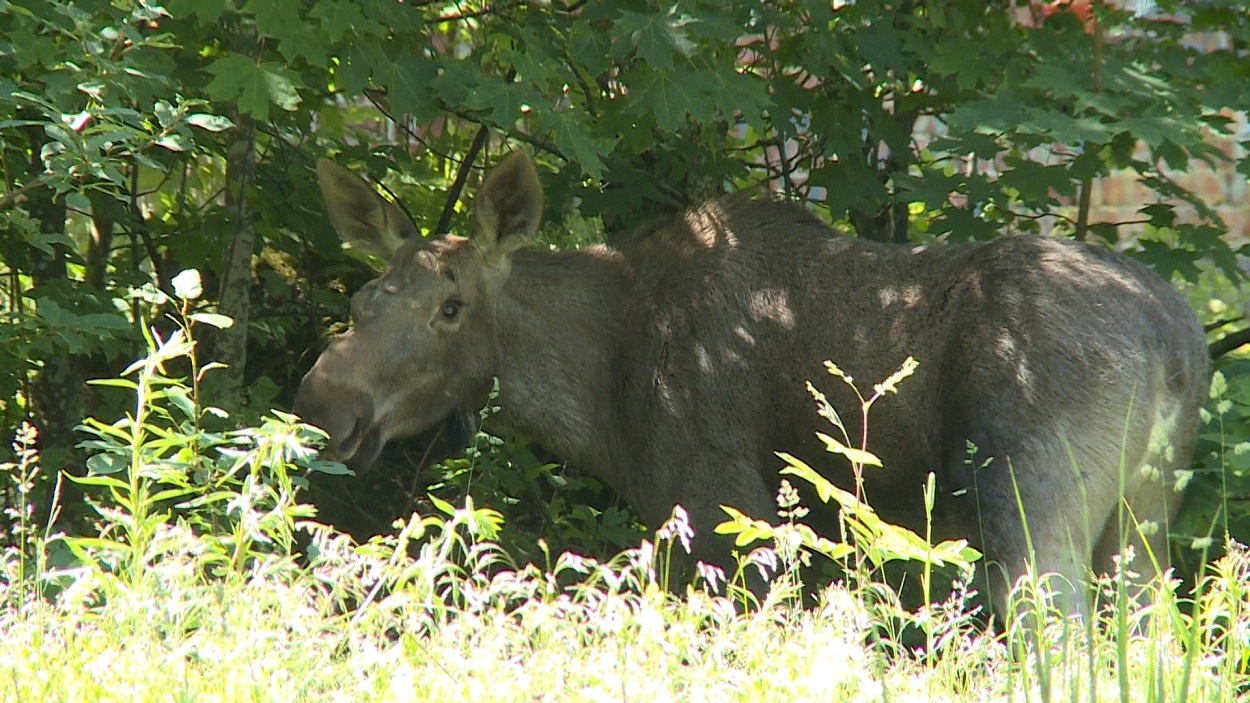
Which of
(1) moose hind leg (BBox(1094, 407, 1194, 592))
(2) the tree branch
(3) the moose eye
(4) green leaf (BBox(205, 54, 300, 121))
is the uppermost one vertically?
(4) green leaf (BBox(205, 54, 300, 121))

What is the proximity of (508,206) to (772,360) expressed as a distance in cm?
145

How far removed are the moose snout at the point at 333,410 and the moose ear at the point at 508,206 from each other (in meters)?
1.02

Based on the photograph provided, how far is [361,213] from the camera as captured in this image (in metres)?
6.41

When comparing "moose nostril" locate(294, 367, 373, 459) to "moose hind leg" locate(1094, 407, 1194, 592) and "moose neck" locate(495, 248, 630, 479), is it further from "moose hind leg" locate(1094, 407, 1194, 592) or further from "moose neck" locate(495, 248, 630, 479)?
"moose hind leg" locate(1094, 407, 1194, 592)

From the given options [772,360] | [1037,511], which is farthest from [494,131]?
[1037,511]

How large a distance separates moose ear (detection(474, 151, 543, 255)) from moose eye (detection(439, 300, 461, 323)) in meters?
0.32

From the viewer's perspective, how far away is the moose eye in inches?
237

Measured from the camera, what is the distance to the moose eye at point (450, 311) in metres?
6.02

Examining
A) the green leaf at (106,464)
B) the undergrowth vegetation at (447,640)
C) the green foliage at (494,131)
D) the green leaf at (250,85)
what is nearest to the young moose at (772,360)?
the green foliage at (494,131)

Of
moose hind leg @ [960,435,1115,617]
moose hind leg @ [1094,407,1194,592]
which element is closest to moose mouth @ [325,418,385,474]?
moose hind leg @ [960,435,1115,617]

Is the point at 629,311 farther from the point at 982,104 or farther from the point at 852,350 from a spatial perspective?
the point at 982,104

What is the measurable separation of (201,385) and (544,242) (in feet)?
6.74

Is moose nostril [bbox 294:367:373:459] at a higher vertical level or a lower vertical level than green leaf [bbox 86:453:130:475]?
lower

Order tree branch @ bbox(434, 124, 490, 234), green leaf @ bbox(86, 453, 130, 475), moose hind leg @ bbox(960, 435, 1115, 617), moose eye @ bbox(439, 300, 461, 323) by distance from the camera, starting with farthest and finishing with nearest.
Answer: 1. tree branch @ bbox(434, 124, 490, 234)
2. moose eye @ bbox(439, 300, 461, 323)
3. moose hind leg @ bbox(960, 435, 1115, 617)
4. green leaf @ bbox(86, 453, 130, 475)
